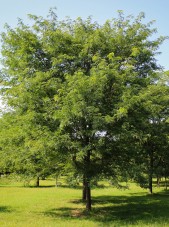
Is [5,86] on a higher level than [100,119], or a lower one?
higher

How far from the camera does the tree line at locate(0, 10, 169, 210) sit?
16.6m

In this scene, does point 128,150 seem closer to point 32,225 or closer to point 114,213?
point 114,213

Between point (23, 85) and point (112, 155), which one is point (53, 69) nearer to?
point (23, 85)

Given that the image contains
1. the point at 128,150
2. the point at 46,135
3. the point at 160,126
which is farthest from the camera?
the point at 160,126

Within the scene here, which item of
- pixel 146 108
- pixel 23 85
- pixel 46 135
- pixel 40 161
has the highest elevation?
pixel 23 85

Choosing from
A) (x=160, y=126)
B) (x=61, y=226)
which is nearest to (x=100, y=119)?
(x=61, y=226)

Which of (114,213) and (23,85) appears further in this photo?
(114,213)

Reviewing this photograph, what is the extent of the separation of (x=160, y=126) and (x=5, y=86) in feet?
62.2

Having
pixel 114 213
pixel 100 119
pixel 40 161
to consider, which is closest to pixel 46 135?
pixel 40 161

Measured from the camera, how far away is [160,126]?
32750 millimetres

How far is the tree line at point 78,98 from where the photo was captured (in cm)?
1656

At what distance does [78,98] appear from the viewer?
16234 millimetres

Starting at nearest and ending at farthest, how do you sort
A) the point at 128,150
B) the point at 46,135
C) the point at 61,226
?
the point at 61,226 < the point at 46,135 < the point at 128,150

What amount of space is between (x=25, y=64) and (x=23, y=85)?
1796 mm
